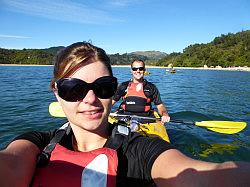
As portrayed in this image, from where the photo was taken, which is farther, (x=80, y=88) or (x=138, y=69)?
(x=138, y=69)

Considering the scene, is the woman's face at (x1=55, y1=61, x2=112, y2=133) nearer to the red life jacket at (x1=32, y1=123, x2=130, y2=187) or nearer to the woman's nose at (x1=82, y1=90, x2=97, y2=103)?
the woman's nose at (x1=82, y1=90, x2=97, y2=103)

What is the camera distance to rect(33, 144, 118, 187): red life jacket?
1979 mm

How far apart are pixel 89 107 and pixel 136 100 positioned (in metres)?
5.62

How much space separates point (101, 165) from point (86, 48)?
0.86 meters

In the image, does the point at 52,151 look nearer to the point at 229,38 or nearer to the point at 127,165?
the point at 127,165

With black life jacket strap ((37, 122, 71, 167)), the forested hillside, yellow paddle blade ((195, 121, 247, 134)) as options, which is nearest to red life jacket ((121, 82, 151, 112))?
yellow paddle blade ((195, 121, 247, 134))

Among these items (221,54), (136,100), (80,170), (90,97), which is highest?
(221,54)

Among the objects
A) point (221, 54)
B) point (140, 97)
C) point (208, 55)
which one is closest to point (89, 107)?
point (140, 97)

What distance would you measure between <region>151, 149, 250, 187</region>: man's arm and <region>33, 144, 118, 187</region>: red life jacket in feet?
1.04

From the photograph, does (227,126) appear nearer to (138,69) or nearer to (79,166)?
(138,69)

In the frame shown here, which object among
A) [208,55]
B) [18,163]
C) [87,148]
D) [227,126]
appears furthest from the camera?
[208,55]

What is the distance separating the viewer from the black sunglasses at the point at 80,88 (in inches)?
82.7

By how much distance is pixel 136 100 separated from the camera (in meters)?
7.71

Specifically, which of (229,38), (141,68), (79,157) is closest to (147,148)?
(79,157)
